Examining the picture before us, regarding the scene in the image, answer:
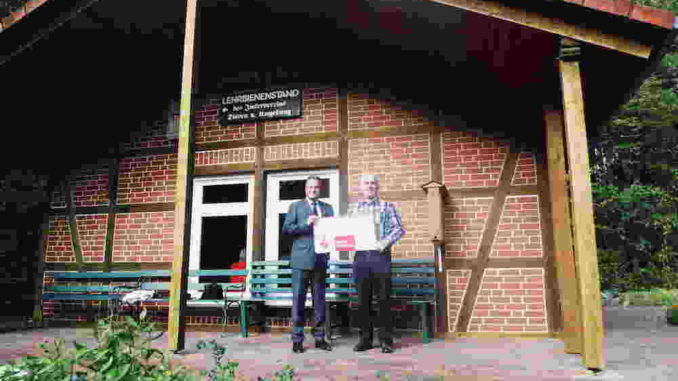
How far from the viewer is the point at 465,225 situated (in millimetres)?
5457

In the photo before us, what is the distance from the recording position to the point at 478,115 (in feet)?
18.4

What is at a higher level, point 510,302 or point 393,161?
point 393,161

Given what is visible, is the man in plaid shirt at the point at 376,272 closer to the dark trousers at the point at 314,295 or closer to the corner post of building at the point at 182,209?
the dark trousers at the point at 314,295

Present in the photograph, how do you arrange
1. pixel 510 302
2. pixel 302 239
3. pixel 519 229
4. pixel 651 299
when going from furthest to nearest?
pixel 651 299 → pixel 519 229 → pixel 510 302 → pixel 302 239

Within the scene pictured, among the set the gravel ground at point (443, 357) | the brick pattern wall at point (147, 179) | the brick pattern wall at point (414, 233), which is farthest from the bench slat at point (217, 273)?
the brick pattern wall at point (414, 233)

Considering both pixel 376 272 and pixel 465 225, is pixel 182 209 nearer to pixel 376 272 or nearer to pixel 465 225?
pixel 376 272

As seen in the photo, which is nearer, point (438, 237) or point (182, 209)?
point (182, 209)

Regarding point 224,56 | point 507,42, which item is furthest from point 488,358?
point 224,56

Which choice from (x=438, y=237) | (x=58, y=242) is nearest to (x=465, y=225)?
(x=438, y=237)

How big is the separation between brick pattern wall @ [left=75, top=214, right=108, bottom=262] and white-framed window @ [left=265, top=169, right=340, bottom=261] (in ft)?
7.89

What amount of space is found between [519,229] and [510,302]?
0.79 metres

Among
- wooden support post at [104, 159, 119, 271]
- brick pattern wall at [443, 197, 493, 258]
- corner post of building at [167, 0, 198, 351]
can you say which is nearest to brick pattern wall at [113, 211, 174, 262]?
wooden support post at [104, 159, 119, 271]

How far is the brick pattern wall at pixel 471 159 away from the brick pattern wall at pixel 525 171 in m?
0.17

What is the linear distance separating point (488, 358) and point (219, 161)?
4.19m
